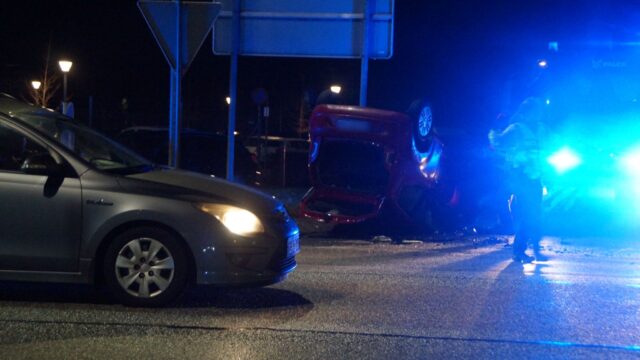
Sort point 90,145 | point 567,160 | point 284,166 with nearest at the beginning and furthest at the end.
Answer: point 90,145 → point 567,160 → point 284,166

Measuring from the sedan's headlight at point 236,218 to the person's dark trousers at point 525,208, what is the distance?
3969 millimetres

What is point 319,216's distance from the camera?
10156mm

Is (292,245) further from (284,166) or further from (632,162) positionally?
(284,166)

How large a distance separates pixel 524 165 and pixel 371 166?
9.06 ft

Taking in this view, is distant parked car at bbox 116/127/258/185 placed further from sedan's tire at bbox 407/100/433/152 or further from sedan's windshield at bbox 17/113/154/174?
sedan's windshield at bbox 17/113/154/174

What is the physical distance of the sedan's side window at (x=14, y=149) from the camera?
5668 millimetres

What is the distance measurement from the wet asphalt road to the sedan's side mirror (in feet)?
3.60

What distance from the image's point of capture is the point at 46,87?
38094mm

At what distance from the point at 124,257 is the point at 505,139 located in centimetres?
487

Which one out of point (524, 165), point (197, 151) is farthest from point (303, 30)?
point (524, 165)

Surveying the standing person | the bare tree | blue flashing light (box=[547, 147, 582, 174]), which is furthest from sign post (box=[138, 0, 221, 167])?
the bare tree

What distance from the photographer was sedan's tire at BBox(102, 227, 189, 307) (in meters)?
5.58

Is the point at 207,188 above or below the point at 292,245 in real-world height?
above

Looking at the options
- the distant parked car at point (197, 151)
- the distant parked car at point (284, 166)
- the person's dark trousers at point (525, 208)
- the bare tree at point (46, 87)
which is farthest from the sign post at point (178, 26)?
the bare tree at point (46, 87)
